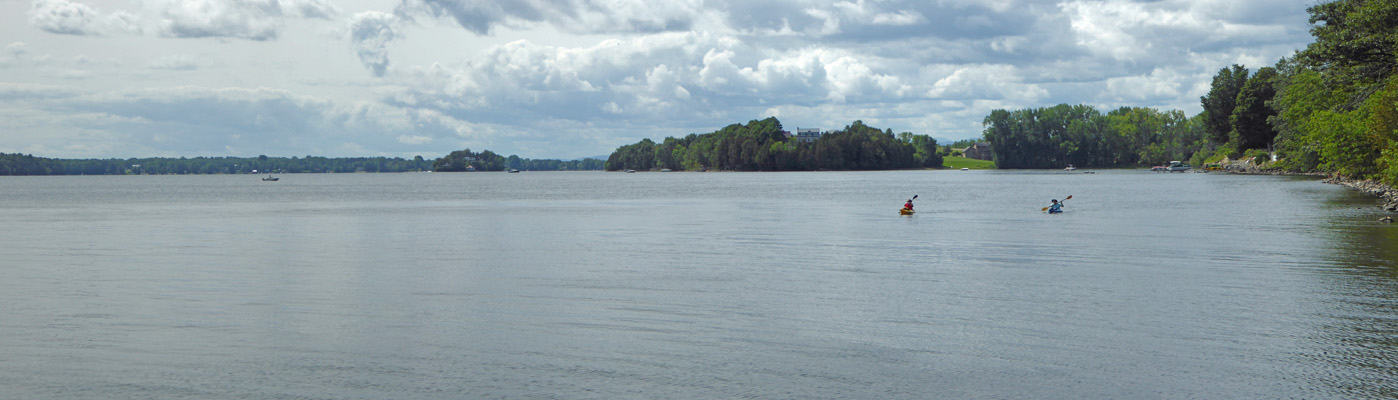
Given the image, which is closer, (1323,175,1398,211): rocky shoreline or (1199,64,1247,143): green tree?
(1323,175,1398,211): rocky shoreline

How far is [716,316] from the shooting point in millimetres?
18375

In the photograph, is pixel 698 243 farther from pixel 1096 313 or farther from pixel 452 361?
pixel 452 361

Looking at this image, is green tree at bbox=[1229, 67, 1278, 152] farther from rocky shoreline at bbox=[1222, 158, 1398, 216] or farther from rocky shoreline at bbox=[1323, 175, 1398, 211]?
rocky shoreline at bbox=[1323, 175, 1398, 211]

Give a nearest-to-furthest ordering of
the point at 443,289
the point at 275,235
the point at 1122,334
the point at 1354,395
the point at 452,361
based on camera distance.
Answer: the point at 1354,395
the point at 452,361
the point at 1122,334
the point at 443,289
the point at 275,235

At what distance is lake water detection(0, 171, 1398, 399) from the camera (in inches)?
521

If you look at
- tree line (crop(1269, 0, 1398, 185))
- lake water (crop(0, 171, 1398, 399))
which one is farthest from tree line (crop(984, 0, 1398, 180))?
lake water (crop(0, 171, 1398, 399))

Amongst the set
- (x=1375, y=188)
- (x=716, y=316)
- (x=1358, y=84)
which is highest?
(x=1358, y=84)

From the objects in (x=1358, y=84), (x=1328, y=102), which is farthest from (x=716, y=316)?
(x=1328, y=102)

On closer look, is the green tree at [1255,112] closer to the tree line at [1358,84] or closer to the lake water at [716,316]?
the tree line at [1358,84]

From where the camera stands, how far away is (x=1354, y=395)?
12.0 metres

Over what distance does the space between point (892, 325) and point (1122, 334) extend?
138 inches

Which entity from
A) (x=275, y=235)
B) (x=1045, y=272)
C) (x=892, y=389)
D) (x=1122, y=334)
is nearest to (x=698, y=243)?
(x=1045, y=272)

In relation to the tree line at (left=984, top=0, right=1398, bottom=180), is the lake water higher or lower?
lower

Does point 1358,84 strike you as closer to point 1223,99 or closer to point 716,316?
point 716,316
